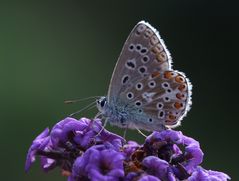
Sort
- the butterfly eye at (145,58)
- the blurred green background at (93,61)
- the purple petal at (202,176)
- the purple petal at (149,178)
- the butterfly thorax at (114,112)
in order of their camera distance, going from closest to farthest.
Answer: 1. the purple petal at (149,178)
2. the purple petal at (202,176)
3. the butterfly eye at (145,58)
4. the butterfly thorax at (114,112)
5. the blurred green background at (93,61)

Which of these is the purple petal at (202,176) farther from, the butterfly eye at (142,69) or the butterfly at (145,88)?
the butterfly eye at (142,69)

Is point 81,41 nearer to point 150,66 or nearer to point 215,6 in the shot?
point 215,6

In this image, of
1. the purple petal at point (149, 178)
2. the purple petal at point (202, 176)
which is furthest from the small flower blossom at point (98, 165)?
the purple petal at point (202, 176)

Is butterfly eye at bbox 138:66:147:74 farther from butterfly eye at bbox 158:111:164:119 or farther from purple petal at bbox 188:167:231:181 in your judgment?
purple petal at bbox 188:167:231:181

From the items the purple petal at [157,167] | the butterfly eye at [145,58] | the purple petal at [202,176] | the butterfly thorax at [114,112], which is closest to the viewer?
the purple petal at [157,167]

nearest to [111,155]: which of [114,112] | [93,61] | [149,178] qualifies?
[149,178]

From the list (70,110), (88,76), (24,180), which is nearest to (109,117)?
(24,180)
